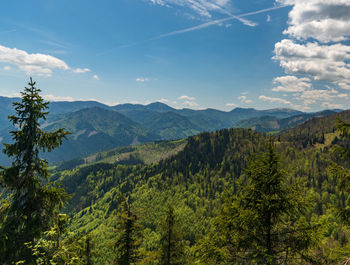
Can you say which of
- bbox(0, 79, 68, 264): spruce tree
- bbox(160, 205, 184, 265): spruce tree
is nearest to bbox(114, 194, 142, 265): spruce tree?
bbox(160, 205, 184, 265): spruce tree

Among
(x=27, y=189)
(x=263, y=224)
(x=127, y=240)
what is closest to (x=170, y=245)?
(x=127, y=240)

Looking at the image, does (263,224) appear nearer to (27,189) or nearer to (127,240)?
(27,189)

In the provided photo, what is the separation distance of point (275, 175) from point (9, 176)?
1685 centimetres

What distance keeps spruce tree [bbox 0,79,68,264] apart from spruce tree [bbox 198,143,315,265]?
10905 mm

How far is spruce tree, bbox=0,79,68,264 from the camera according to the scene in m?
11.9

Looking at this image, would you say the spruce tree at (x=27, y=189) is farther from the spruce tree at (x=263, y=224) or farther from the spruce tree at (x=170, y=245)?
the spruce tree at (x=170, y=245)

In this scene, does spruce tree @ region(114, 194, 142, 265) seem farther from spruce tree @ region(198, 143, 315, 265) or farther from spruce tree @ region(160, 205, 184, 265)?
spruce tree @ region(198, 143, 315, 265)

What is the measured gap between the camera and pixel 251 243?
43.8 feet

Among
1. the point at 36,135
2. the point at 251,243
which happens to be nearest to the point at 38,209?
the point at 36,135

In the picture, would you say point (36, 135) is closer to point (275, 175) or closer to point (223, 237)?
point (223, 237)

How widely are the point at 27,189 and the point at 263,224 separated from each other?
1576cm

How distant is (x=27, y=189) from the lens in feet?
41.0

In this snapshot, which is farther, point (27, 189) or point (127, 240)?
point (127, 240)

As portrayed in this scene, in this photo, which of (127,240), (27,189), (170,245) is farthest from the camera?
(170,245)
